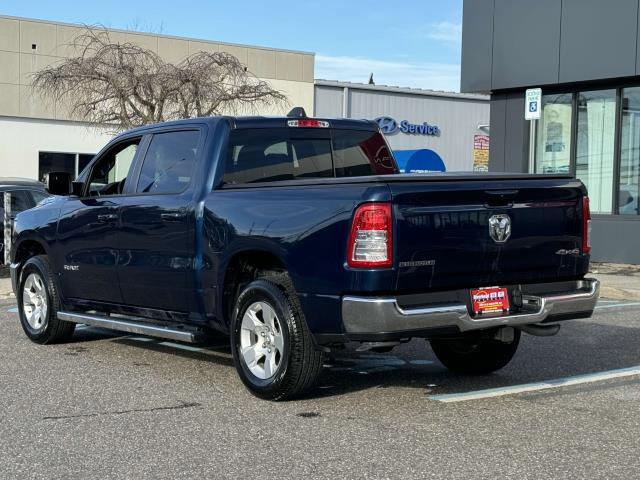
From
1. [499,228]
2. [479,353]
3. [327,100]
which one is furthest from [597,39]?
[327,100]

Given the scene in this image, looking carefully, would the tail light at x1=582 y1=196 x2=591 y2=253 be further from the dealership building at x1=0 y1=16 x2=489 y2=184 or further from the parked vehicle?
the dealership building at x1=0 y1=16 x2=489 y2=184

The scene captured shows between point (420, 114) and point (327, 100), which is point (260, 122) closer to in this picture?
point (327, 100)

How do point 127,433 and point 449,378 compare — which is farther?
point 449,378

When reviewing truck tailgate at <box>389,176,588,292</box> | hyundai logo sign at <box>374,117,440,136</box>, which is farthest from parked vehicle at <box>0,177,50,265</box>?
hyundai logo sign at <box>374,117,440,136</box>

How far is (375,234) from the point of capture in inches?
233

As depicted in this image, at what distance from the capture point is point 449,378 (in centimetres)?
765

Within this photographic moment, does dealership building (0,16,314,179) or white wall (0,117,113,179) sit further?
white wall (0,117,113,179)

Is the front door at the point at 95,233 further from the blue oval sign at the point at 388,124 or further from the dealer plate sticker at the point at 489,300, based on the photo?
the blue oval sign at the point at 388,124

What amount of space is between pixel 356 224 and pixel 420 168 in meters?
13.8

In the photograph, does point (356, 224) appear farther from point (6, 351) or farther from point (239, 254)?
point (6, 351)

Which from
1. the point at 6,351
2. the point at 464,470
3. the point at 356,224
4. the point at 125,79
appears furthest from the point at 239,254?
the point at 125,79

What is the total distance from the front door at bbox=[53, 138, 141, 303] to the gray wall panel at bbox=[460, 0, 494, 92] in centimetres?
1188

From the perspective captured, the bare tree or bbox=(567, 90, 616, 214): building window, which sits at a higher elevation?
the bare tree

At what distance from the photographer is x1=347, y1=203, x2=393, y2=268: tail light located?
5.91 m
